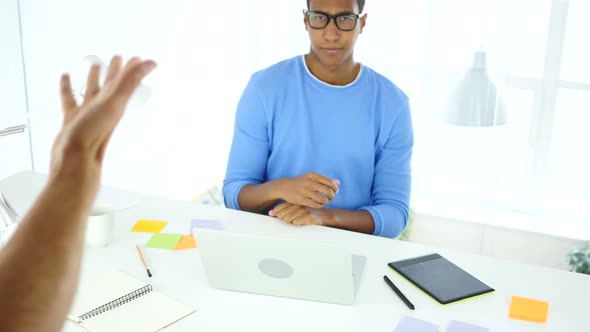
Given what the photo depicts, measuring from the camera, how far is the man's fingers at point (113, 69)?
1.99 ft

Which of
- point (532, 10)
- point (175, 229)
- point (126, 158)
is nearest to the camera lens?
point (175, 229)

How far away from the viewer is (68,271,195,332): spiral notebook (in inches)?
49.6

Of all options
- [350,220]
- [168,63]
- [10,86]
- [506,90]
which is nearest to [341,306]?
[350,220]

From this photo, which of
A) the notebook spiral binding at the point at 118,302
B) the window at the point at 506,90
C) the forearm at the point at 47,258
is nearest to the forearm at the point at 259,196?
the notebook spiral binding at the point at 118,302

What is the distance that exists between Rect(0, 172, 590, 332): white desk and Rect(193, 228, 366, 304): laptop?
0.02m

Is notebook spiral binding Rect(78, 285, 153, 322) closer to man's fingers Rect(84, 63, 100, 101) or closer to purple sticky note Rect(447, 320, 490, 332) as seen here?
purple sticky note Rect(447, 320, 490, 332)

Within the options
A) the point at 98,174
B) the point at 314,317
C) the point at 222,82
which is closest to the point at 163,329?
the point at 314,317

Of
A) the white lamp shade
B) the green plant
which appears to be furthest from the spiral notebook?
the green plant

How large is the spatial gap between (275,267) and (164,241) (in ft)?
1.37

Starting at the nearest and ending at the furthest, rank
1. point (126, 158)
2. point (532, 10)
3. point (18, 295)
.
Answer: point (18, 295)
point (126, 158)
point (532, 10)

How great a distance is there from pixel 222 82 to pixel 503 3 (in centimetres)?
158

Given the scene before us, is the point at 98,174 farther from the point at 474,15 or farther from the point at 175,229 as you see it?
the point at 474,15

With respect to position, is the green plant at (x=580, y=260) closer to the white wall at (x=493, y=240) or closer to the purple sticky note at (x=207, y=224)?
the white wall at (x=493, y=240)

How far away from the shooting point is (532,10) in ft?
10.3
